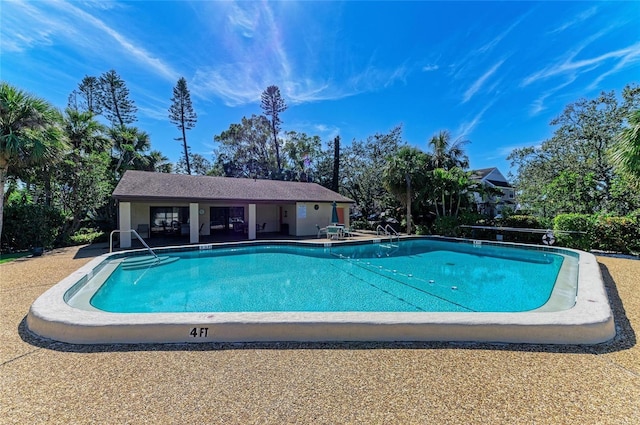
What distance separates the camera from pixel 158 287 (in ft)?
26.5

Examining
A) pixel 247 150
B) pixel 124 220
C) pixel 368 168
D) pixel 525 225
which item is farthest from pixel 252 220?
pixel 247 150

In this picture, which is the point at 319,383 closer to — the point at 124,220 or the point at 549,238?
the point at 124,220

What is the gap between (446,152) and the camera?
66.6 ft

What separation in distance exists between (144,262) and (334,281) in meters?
7.31

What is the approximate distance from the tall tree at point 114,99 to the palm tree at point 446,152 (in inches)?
1129

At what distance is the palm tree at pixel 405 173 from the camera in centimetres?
1836

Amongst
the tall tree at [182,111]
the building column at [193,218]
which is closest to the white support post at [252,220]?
the building column at [193,218]

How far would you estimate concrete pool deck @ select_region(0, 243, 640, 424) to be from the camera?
2.47m

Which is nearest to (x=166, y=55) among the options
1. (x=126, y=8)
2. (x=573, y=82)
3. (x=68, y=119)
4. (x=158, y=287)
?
(x=126, y=8)

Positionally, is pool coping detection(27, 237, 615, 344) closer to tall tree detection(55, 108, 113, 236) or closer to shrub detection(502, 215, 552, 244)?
shrub detection(502, 215, 552, 244)

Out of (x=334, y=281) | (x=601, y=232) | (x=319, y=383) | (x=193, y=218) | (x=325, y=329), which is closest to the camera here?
(x=319, y=383)

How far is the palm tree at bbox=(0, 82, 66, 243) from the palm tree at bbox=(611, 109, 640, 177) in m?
20.1

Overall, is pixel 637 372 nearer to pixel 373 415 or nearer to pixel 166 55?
pixel 373 415

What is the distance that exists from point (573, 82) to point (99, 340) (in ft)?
85.3
